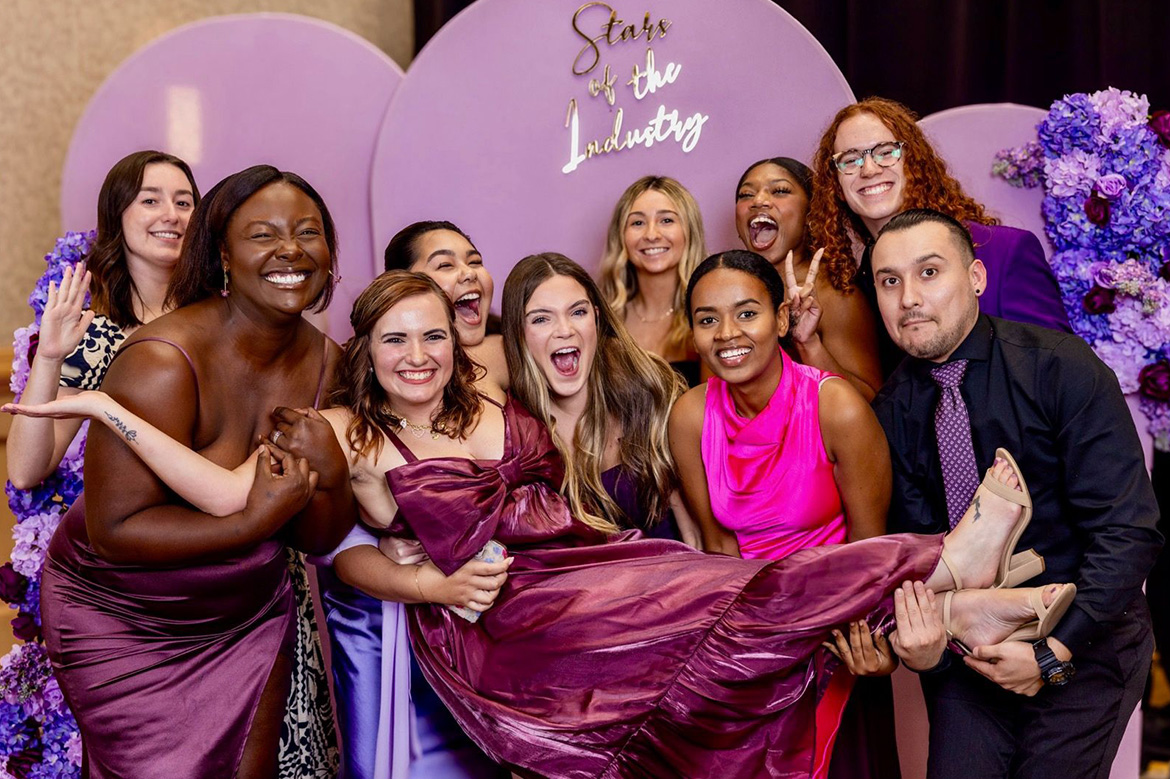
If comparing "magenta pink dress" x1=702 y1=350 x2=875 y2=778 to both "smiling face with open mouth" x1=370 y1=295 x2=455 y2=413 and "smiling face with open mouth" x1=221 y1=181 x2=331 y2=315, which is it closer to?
"smiling face with open mouth" x1=370 y1=295 x2=455 y2=413

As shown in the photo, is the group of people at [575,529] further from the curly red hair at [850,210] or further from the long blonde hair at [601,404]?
the curly red hair at [850,210]

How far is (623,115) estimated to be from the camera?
12.7 ft

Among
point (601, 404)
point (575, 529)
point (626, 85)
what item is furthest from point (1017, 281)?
point (626, 85)

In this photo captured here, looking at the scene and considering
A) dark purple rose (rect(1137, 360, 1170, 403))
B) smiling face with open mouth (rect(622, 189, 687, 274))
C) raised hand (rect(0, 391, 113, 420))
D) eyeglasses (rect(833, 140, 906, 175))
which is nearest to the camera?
raised hand (rect(0, 391, 113, 420))

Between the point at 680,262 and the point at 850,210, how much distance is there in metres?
0.61

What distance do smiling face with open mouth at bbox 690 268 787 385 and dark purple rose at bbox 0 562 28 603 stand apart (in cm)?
214

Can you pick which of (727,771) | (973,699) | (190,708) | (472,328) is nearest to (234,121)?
(472,328)

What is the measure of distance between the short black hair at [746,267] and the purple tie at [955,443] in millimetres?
491

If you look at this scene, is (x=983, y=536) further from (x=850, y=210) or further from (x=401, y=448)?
(x=401, y=448)

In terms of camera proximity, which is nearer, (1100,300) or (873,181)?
(873,181)

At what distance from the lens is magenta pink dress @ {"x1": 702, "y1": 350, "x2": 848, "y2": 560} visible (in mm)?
2844

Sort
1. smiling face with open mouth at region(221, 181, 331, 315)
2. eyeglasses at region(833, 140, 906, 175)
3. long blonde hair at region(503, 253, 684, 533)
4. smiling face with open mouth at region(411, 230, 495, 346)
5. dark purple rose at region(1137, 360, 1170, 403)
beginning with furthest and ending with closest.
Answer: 1. smiling face with open mouth at region(411, 230, 495, 346)
2. dark purple rose at region(1137, 360, 1170, 403)
3. eyeglasses at region(833, 140, 906, 175)
4. long blonde hair at region(503, 253, 684, 533)
5. smiling face with open mouth at region(221, 181, 331, 315)

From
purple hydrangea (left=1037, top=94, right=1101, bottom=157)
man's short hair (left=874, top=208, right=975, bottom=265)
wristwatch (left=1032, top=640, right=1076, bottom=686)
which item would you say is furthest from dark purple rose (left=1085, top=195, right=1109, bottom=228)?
wristwatch (left=1032, top=640, right=1076, bottom=686)

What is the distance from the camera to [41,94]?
4.36 metres
